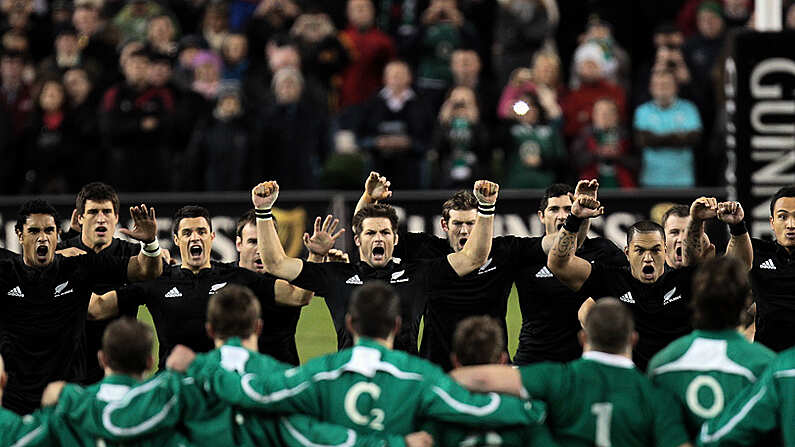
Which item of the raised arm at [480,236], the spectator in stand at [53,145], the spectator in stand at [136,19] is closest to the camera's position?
the raised arm at [480,236]

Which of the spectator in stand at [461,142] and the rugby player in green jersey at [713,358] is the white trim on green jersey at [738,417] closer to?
the rugby player in green jersey at [713,358]

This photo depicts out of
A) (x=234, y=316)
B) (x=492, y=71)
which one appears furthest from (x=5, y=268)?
(x=492, y=71)

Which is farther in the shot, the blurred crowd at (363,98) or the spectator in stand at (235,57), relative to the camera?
the spectator in stand at (235,57)

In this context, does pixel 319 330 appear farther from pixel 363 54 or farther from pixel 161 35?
pixel 161 35

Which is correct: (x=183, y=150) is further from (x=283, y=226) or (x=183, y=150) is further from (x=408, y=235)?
(x=408, y=235)

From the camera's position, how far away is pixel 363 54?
66.7ft

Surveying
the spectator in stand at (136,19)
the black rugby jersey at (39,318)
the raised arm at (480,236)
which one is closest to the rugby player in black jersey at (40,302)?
the black rugby jersey at (39,318)

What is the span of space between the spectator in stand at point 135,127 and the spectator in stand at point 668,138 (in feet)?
19.2

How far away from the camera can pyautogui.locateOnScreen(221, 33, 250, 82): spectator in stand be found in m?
20.1

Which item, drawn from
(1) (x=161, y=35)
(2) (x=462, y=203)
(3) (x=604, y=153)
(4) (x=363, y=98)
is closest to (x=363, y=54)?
(4) (x=363, y=98)

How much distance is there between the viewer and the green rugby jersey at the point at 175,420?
8.25 m

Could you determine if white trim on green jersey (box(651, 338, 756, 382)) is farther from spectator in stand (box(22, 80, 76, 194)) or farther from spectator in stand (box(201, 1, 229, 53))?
spectator in stand (box(201, 1, 229, 53))

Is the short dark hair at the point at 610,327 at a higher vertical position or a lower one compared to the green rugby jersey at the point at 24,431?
higher

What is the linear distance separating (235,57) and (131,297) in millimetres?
9820
